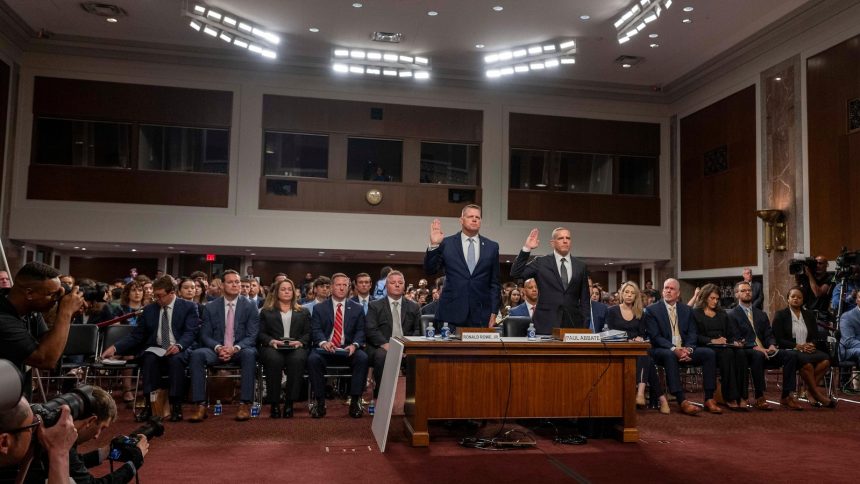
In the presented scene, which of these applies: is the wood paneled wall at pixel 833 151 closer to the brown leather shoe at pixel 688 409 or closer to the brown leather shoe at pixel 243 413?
the brown leather shoe at pixel 688 409

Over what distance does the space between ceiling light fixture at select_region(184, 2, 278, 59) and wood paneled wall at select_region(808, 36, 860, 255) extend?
8.05m

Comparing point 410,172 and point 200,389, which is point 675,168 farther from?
point 200,389

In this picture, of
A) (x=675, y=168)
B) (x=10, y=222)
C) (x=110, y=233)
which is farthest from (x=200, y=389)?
(x=675, y=168)

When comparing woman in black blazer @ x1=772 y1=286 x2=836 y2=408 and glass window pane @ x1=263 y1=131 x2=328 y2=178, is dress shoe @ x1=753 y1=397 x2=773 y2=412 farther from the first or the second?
glass window pane @ x1=263 y1=131 x2=328 y2=178

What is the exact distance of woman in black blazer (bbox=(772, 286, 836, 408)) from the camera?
21.6 ft

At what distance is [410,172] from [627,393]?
9300 millimetres

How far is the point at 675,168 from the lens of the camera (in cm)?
1411

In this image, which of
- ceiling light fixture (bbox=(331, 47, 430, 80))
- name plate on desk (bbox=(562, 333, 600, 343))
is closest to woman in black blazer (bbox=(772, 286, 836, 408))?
name plate on desk (bbox=(562, 333, 600, 343))

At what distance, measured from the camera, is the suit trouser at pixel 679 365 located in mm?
6133

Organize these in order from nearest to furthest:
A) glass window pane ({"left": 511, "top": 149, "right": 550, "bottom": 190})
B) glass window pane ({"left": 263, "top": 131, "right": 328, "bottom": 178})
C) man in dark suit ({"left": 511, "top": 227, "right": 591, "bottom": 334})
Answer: man in dark suit ({"left": 511, "top": 227, "right": 591, "bottom": 334}), glass window pane ({"left": 263, "top": 131, "right": 328, "bottom": 178}), glass window pane ({"left": 511, "top": 149, "right": 550, "bottom": 190})

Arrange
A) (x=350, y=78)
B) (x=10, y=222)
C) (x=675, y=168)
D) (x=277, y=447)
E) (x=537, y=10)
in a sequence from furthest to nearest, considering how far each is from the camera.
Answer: (x=675, y=168)
(x=350, y=78)
(x=10, y=222)
(x=537, y=10)
(x=277, y=447)

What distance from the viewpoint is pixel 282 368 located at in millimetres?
5871

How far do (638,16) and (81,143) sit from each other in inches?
389

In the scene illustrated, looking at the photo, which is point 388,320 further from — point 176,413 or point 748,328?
point 748,328
